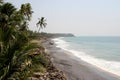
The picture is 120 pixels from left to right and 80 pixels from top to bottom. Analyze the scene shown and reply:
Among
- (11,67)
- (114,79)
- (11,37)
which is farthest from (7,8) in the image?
(114,79)

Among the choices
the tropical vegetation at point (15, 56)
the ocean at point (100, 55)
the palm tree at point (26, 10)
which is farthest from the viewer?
the palm tree at point (26, 10)

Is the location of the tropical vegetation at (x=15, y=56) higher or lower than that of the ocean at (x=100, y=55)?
higher

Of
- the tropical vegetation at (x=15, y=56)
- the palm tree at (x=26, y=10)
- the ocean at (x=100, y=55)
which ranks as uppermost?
the palm tree at (x=26, y=10)

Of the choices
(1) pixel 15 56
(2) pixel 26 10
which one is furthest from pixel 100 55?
(1) pixel 15 56

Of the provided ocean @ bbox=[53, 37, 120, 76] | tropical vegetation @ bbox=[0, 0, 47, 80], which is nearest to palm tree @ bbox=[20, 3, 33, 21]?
ocean @ bbox=[53, 37, 120, 76]

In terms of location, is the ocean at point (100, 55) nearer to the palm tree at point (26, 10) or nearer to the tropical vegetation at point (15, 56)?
the palm tree at point (26, 10)

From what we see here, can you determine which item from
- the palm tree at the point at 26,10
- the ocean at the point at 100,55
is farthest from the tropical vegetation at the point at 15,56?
the palm tree at the point at 26,10

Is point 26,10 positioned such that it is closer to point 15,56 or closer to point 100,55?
point 100,55

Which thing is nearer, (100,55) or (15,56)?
(15,56)

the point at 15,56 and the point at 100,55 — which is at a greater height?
the point at 15,56

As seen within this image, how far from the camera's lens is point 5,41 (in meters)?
8.34

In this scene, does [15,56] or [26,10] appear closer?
[15,56]

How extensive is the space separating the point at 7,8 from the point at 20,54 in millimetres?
10269

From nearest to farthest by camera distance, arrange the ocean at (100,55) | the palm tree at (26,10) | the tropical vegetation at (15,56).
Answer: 1. the tropical vegetation at (15,56)
2. the ocean at (100,55)
3. the palm tree at (26,10)
